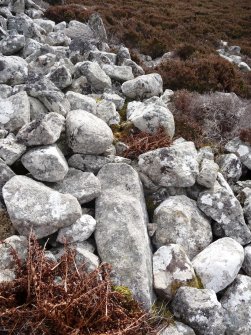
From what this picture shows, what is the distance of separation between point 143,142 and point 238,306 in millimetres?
3443

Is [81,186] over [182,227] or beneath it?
over

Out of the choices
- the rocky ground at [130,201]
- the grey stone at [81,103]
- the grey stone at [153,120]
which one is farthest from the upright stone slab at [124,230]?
the grey stone at [81,103]

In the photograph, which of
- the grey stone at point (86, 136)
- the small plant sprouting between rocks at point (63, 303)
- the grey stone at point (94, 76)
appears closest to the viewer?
the small plant sprouting between rocks at point (63, 303)

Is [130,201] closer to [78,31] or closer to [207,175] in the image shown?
[207,175]

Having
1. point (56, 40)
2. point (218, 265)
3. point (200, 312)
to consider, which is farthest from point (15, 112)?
point (56, 40)

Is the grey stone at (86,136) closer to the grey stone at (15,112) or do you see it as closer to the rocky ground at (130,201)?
the rocky ground at (130,201)

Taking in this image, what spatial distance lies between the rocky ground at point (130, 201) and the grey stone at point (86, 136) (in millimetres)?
18

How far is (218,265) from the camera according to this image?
5707mm

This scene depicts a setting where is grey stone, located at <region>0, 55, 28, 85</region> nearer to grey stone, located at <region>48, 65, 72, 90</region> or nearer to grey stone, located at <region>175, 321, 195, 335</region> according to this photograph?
grey stone, located at <region>48, 65, 72, 90</region>

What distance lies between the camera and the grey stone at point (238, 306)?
546 centimetres

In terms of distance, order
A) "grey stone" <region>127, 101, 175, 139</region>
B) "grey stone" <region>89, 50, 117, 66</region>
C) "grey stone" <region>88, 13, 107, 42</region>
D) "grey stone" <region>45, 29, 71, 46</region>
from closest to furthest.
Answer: "grey stone" <region>127, 101, 175, 139</region>, "grey stone" <region>89, 50, 117, 66</region>, "grey stone" <region>45, 29, 71, 46</region>, "grey stone" <region>88, 13, 107, 42</region>

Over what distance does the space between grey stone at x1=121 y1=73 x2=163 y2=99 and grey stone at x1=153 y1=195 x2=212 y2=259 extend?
3880mm

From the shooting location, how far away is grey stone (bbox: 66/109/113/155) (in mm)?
6445

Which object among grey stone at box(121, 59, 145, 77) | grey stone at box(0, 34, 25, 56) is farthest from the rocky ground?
grey stone at box(121, 59, 145, 77)
